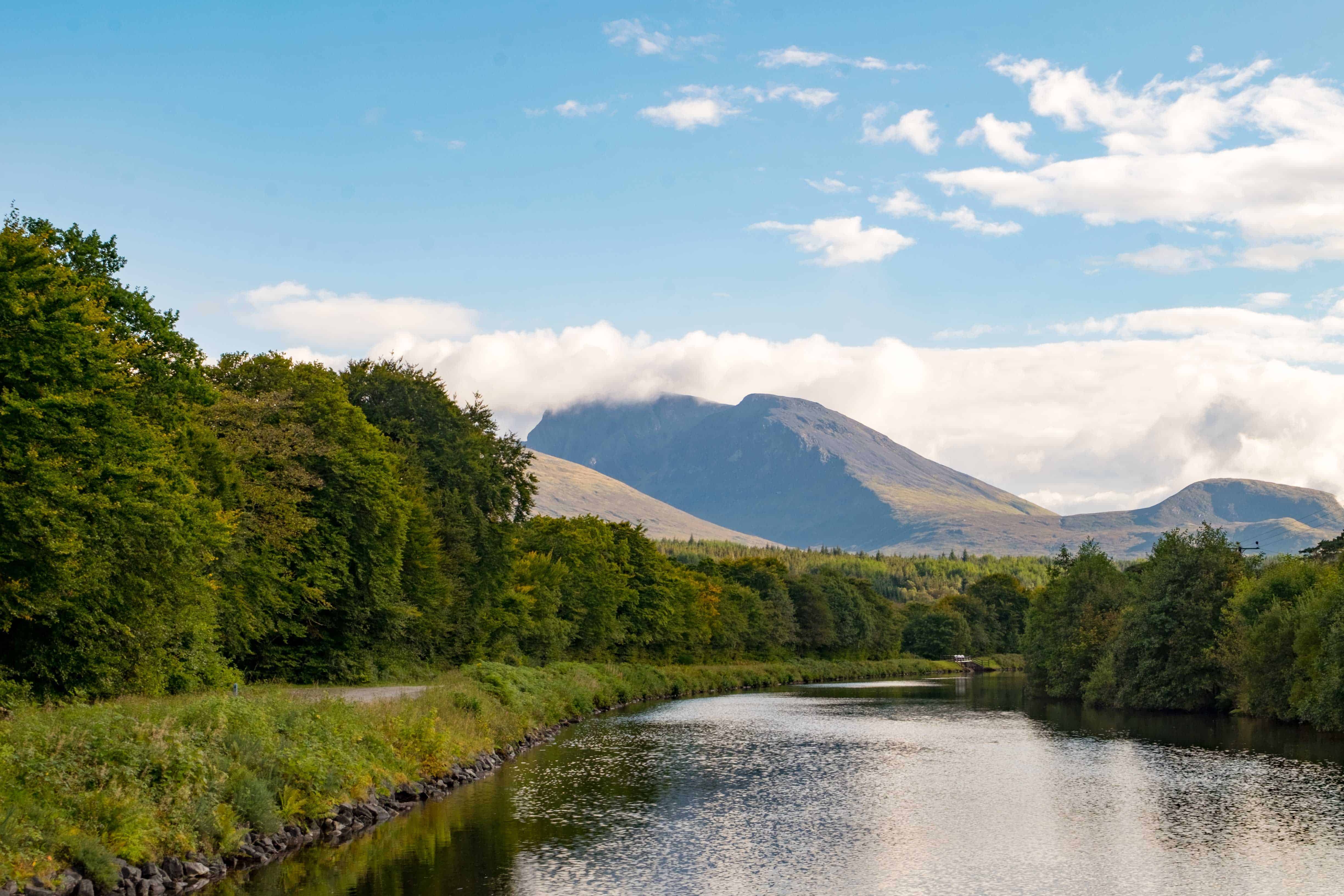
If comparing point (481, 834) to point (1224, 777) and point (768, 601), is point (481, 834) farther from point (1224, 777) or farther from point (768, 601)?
point (768, 601)

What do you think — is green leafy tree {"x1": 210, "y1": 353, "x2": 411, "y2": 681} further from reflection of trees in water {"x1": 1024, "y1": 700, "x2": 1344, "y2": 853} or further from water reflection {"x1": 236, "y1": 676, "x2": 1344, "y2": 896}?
reflection of trees in water {"x1": 1024, "y1": 700, "x2": 1344, "y2": 853}

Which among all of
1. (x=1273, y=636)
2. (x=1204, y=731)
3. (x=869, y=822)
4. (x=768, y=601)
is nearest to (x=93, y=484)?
(x=869, y=822)

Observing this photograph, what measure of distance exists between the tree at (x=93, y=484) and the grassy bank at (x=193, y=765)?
3300mm

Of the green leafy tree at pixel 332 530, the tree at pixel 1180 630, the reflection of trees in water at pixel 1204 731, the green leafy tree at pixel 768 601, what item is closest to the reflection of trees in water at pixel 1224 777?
the reflection of trees in water at pixel 1204 731

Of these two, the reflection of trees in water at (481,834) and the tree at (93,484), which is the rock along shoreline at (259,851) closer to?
the reflection of trees in water at (481,834)

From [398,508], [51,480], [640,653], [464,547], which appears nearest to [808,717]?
[464,547]

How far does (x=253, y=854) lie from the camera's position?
2638 centimetres

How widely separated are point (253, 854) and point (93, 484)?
13.7m

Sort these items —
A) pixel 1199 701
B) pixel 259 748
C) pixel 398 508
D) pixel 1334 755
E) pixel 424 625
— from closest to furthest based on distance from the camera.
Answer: pixel 259 748 < pixel 1334 755 < pixel 398 508 < pixel 424 625 < pixel 1199 701

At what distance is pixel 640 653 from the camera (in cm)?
12212

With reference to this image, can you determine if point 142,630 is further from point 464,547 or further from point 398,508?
point 464,547

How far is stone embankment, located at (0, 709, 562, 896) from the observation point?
20.6m

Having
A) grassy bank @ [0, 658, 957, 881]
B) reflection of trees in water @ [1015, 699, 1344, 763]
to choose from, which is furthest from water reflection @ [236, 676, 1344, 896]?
grassy bank @ [0, 658, 957, 881]

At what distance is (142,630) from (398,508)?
78.2 feet
